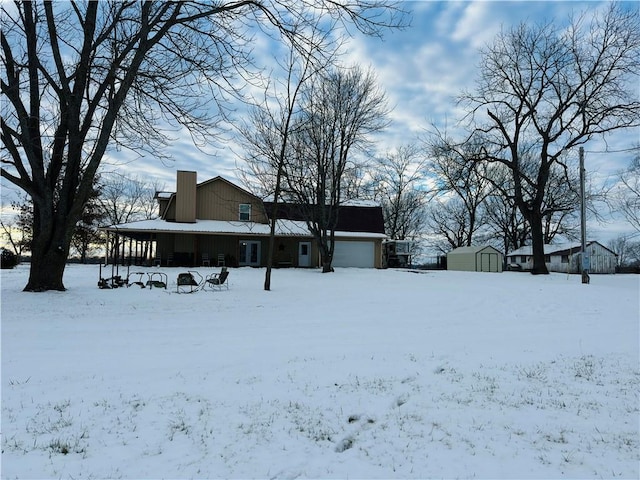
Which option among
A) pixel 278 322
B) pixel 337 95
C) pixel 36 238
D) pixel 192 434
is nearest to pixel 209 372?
pixel 192 434

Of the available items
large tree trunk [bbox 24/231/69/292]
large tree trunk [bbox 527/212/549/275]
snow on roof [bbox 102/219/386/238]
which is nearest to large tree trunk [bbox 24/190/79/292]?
large tree trunk [bbox 24/231/69/292]

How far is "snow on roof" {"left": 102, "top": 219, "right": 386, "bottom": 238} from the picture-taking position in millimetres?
25527

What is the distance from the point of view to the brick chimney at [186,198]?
93.2 feet

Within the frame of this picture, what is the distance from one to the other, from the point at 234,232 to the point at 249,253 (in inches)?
150

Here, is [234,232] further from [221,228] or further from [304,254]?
[304,254]

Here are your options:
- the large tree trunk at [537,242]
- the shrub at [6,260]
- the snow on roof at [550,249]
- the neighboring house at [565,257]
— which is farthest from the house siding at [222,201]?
the neighboring house at [565,257]

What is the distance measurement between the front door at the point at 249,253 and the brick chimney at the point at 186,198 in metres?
4.08

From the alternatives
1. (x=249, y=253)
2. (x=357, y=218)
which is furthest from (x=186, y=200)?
(x=357, y=218)

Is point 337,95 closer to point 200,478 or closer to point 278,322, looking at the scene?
point 278,322

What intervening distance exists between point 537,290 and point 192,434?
15.7 meters

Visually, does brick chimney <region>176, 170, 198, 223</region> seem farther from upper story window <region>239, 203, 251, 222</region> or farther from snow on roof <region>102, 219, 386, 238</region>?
upper story window <region>239, 203, 251, 222</region>

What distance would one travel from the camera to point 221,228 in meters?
27.9

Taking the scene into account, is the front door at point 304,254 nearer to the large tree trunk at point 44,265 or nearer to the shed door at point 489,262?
the shed door at point 489,262

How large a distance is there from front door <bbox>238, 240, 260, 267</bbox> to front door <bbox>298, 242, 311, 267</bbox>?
3.17 meters
